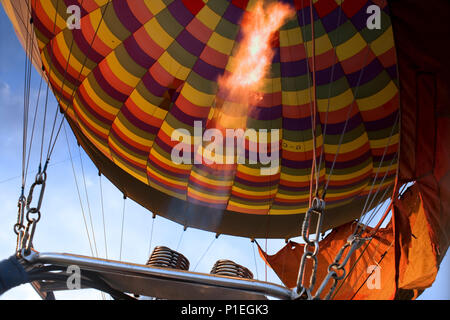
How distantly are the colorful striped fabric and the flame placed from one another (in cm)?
8

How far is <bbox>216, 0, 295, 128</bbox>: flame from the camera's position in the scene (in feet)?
15.6

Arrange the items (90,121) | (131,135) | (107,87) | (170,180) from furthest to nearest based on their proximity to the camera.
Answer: (170,180)
(131,135)
(90,121)
(107,87)

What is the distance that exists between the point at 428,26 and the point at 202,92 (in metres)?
2.84

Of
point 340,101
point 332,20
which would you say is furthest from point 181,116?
point 332,20

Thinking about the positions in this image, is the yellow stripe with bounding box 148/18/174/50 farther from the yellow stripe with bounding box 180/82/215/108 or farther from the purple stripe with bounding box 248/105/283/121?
the purple stripe with bounding box 248/105/283/121

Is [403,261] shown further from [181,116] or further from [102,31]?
[102,31]

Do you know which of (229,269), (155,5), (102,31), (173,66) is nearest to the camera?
(229,269)

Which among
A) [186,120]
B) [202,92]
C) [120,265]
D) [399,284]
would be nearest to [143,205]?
[186,120]

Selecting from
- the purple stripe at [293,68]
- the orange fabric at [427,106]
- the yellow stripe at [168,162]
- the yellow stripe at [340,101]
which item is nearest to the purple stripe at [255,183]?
the yellow stripe at [168,162]

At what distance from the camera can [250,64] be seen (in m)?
5.05

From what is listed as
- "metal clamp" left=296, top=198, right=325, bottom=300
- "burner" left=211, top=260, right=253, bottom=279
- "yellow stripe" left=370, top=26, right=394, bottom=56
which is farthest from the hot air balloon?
"metal clamp" left=296, top=198, right=325, bottom=300

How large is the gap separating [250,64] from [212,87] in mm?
552

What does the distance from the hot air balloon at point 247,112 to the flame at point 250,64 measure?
0.01 metres

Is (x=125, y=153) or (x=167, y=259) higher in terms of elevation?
(x=125, y=153)
